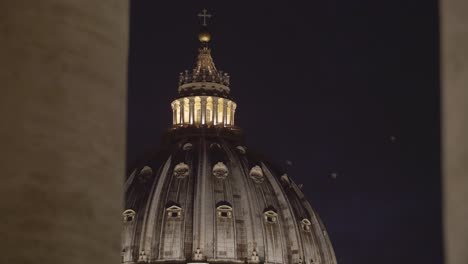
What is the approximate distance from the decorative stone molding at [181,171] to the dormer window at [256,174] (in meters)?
5.34

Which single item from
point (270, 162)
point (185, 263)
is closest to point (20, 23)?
point (185, 263)

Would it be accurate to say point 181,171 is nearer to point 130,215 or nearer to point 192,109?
point 130,215

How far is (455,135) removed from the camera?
520 cm

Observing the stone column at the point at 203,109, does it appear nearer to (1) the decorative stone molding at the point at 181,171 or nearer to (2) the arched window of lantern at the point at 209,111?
(2) the arched window of lantern at the point at 209,111

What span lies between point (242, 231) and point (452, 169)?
335ft

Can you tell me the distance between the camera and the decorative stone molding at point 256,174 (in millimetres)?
109000

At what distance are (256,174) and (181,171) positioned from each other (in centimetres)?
617

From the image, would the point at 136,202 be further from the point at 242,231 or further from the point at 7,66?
the point at 7,66

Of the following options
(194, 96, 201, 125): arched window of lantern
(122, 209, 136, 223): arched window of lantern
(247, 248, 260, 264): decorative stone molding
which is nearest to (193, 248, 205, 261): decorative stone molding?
(247, 248, 260, 264): decorative stone molding

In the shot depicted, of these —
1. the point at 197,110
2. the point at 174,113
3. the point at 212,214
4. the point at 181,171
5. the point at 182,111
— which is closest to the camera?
the point at 212,214

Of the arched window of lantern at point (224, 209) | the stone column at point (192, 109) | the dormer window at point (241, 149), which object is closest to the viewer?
the arched window of lantern at point (224, 209)

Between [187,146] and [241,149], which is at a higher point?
[187,146]

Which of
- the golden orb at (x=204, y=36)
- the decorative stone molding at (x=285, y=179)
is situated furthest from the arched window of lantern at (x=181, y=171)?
the golden orb at (x=204, y=36)

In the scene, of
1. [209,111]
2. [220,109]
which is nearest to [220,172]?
[220,109]
